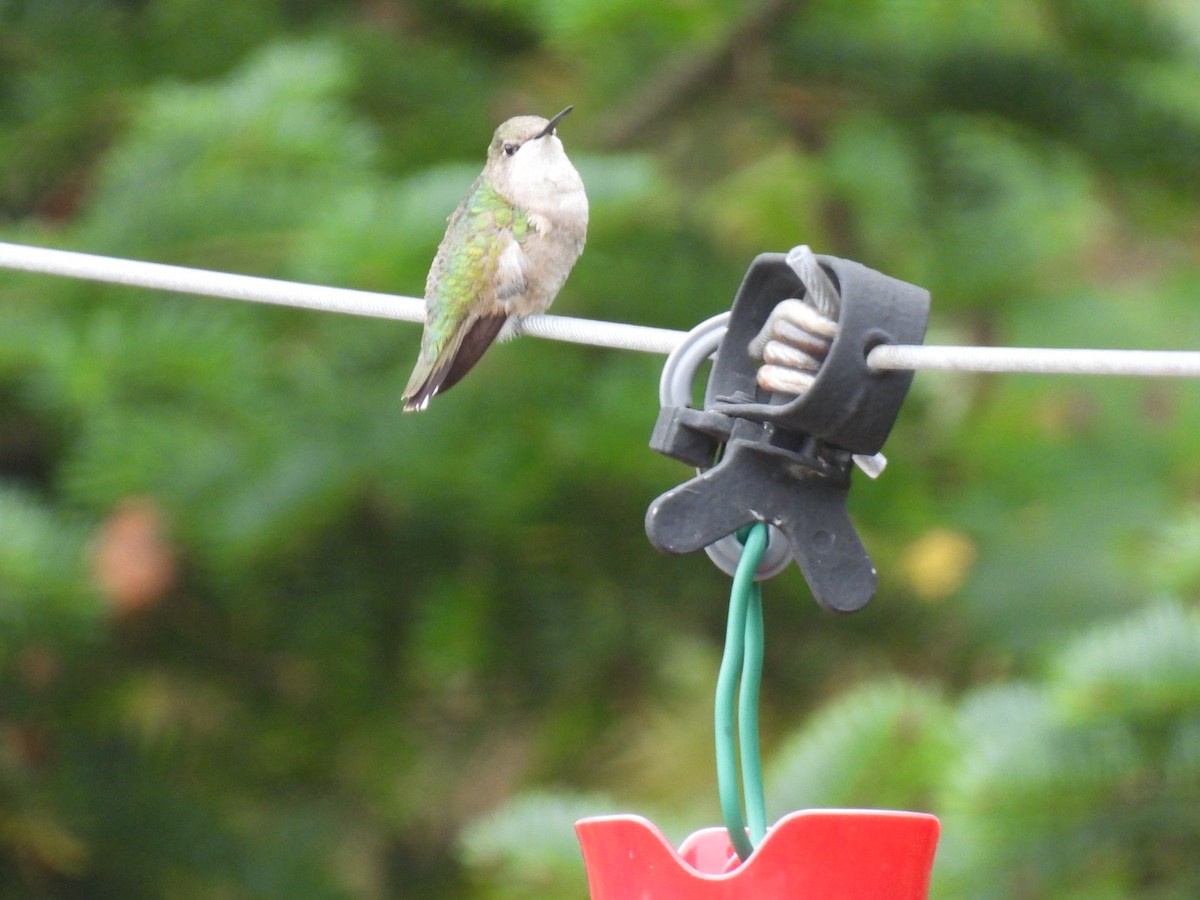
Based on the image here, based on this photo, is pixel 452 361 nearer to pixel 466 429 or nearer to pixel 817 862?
pixel 466 429

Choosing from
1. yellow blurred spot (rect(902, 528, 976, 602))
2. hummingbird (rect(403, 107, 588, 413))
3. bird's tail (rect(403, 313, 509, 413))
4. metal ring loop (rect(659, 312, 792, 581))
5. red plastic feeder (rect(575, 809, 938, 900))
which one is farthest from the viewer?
yellow blurred spot (rect(902, 528, 976, 602))

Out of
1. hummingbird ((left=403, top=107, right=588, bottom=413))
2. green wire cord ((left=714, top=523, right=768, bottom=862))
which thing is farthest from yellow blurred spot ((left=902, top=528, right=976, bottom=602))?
green wire cord ((left=714, top=523, right=768, bottom=862))

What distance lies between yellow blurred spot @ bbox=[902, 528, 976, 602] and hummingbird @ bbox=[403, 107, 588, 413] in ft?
3.76

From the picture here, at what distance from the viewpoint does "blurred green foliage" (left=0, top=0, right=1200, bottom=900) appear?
2.94m

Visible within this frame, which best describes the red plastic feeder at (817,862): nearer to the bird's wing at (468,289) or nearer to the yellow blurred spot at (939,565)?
the bird's wing at (468,289)

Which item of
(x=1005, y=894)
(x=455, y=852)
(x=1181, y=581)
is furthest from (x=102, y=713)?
(x=1181, y=581)

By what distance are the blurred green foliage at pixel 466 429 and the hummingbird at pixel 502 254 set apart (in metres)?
0.07

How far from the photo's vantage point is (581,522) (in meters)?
3.32

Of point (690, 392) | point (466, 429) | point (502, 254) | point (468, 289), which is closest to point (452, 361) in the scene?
point (468, 289)

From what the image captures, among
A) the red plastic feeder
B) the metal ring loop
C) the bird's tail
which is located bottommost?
the bird's tail

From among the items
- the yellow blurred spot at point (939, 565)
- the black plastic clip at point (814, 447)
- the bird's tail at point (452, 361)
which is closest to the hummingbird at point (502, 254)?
the bird's tail at point (452, 361)

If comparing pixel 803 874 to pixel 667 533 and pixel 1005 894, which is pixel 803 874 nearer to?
pixel 667 533

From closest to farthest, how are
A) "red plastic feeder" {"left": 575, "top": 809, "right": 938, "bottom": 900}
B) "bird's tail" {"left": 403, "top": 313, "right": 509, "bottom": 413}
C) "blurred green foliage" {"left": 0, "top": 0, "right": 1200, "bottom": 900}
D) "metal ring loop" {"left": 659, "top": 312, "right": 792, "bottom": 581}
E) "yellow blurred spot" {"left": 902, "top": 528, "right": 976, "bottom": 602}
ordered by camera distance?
1. "red plastic feeder" {"left": 575, "top": 809, "right": 938, "bottom": 900}
2. "metal ring loop" {"left": 659, "top": 312, "right": 792, "bottom": 581}
3. "bird's tail" {"left": 403, "top": 313, "right": 509, "bottom": 413}
4. "blurred green foliage" {"left": 0, "top": 0, "right": 1200, "bottom": 900}
5. "yellow blurred spot" {"left": 902, "top": 528, "right": 976, "bottom": 602}

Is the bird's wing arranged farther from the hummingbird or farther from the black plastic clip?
the black plastic clip
